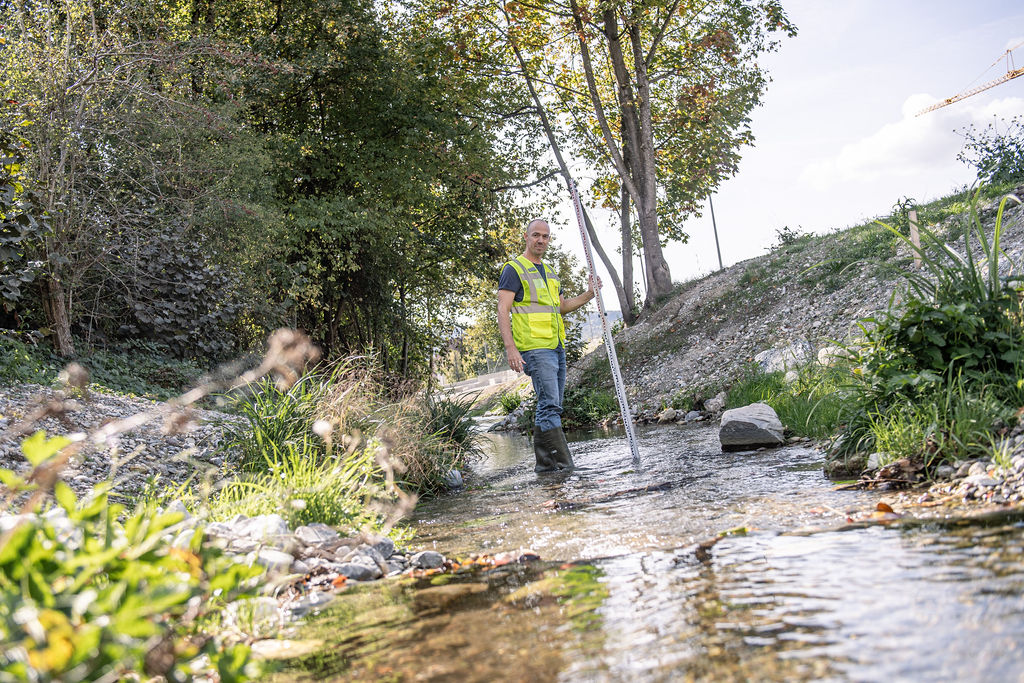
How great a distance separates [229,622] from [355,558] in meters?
0.93

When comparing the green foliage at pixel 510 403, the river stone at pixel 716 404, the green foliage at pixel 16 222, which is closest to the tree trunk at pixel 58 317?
the green foliage at pixel 16 222

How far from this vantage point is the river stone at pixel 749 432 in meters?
7.64

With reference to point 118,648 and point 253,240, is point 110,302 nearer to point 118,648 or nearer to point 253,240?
point 253,240

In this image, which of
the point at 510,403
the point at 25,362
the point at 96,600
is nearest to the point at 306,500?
the point at 96,600

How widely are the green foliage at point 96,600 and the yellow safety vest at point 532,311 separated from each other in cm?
542

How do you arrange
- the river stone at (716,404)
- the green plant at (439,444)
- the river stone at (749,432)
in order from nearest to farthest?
the green plant at (439,444) < the river stone at (749,432) < the river stone at (716,404)

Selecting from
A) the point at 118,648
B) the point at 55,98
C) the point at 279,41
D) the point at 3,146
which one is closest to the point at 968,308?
the point at 118,648

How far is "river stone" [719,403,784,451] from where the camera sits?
7641 mm

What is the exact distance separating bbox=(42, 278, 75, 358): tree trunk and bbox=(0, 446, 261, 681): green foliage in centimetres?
1079

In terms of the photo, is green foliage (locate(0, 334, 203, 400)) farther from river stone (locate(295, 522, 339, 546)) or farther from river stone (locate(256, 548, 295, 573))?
river stone (locate(256, 548, 295, 573))

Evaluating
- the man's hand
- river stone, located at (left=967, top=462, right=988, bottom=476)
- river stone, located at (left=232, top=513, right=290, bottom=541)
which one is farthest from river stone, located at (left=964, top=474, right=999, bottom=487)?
the man's hand

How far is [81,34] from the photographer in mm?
13375

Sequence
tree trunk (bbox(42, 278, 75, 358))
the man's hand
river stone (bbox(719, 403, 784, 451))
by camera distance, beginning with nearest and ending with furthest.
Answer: the man's hand
river stone (bbox(719, 403, 784, 451))
tree trunk (bbox(42, 278, 75, 358))

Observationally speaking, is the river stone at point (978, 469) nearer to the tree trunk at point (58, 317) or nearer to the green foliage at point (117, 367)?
the green foliage at point (117, 367)
